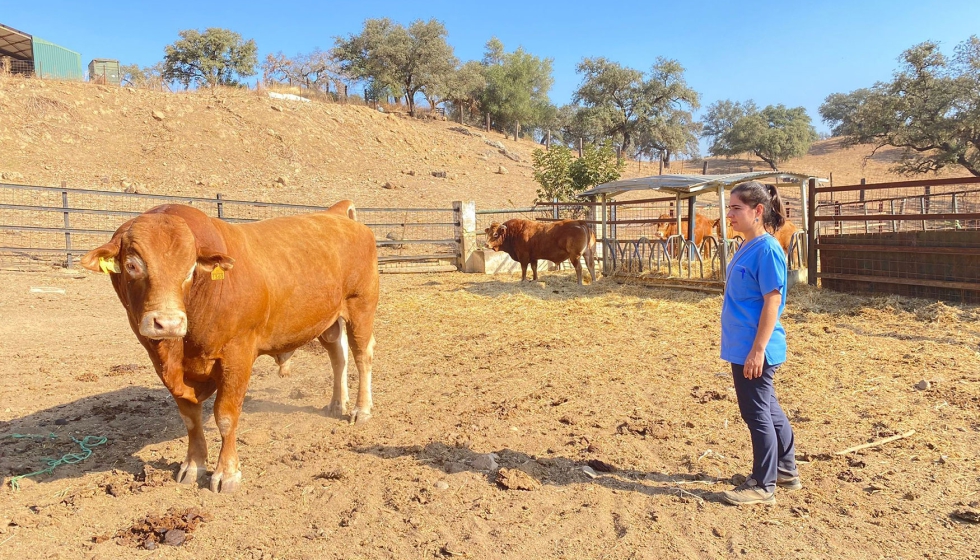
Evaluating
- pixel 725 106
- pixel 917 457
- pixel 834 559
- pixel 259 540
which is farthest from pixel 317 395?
pixel 725 106

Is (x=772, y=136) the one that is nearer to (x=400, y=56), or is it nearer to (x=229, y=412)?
(x=400, y=56)

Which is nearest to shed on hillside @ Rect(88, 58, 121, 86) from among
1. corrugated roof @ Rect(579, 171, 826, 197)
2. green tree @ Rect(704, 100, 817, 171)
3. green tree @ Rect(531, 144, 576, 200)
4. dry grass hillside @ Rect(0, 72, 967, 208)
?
dry grass hillside @ Rect(0, 72, 967, 208)

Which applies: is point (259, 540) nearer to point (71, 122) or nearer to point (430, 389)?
point (430, 389)

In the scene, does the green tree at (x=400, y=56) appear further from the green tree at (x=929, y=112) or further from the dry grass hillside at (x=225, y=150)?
the green tree at (x=929, y=112)

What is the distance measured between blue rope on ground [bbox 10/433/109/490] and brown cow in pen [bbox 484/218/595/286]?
8.98 meters

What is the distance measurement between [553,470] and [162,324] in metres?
2.32

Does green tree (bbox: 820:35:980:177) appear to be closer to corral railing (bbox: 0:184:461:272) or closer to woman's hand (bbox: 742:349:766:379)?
corral railing (bbox: 0:184:461:272)

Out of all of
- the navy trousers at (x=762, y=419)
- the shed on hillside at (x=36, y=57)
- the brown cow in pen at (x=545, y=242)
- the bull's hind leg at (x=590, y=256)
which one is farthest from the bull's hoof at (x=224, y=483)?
the shed on hillside at (x=36, y=57)

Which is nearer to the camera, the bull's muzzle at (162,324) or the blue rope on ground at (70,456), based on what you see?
the bull's muzzle at (162,324)

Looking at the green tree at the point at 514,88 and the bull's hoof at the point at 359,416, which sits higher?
the green tree at the point at 514,88

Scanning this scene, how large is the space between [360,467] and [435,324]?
4.52 m

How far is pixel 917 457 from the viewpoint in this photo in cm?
368

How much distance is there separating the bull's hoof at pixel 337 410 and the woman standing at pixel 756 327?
2.90 m

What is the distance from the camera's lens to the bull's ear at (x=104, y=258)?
287 cm
